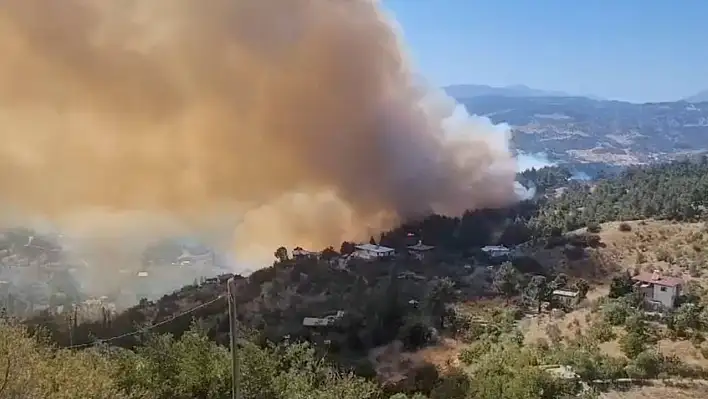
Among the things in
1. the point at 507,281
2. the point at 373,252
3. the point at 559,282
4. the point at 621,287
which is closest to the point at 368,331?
the point at 507,281

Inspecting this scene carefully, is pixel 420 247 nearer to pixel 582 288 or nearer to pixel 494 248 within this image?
pixel 494 248

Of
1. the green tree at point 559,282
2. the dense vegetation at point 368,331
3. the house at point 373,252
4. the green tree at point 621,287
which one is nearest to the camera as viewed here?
the dense vegetation at point 368,331

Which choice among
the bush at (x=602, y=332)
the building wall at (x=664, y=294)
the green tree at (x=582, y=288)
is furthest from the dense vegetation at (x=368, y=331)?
the building wall at (x=664, y=294)

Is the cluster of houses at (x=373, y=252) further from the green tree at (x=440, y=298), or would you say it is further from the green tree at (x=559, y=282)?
the green tree at (x=559, y=282)

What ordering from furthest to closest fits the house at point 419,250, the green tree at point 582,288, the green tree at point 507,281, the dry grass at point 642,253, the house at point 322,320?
the house at point 419,250 → the green tree at point 507,281 → the dry grass at point 642,253 → the green tree at point 582,288 → the house at point 322,320

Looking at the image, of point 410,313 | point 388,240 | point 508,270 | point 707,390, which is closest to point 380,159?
point 388,240

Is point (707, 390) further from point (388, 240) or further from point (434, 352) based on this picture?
point (388, 240)

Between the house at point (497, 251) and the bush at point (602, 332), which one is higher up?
the house at point (497, 251)

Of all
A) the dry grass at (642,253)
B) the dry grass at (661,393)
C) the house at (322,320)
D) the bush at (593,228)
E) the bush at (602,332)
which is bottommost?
the dry grass at (661,393)
